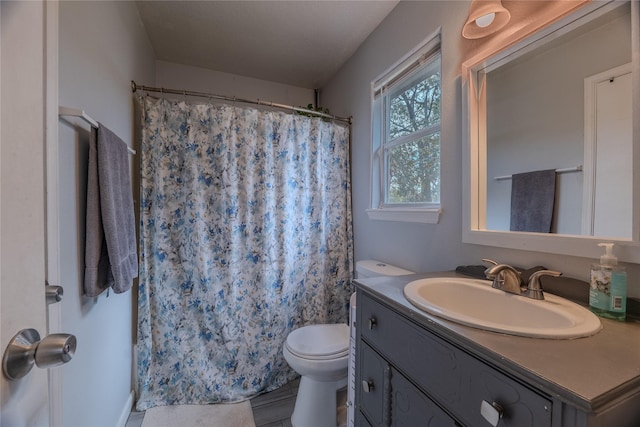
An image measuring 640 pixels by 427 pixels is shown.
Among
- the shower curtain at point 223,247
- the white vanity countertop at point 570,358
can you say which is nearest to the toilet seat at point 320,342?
the shower curtain at point 223,247

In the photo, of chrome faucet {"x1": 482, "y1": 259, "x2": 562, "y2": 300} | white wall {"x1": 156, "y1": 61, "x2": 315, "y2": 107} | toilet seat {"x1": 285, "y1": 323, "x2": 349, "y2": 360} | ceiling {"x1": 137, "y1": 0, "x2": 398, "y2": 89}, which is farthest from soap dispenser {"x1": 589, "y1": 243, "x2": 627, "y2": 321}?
white wall {"x1": 156, "y1": 61, "x2": 315, "y2": 107}

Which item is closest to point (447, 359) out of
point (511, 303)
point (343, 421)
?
point (511, 303)

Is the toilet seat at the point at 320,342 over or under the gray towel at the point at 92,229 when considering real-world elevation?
under

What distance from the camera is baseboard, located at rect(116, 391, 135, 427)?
142 cm

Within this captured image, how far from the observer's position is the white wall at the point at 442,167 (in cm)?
109

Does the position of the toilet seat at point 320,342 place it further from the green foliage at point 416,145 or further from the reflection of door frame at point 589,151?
the reflection of door frame at point 589,151

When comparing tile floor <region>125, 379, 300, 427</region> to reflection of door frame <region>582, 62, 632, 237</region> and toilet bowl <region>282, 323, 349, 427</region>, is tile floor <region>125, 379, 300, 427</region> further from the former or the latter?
reflection of door frame <region>582, 62, 632, 237</region>

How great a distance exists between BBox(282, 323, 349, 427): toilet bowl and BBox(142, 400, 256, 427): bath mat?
12.6 inches

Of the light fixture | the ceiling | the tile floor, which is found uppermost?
the ceiling

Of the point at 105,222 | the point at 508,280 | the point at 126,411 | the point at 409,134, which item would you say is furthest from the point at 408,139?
the point at 126,411

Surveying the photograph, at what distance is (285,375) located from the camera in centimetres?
190

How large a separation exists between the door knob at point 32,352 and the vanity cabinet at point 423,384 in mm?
769

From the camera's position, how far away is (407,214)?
59.6 inches

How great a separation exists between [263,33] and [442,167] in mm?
1546
